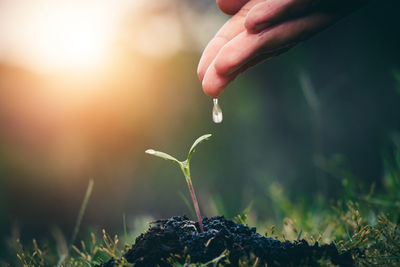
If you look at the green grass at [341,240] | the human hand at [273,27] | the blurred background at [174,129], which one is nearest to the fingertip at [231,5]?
the human hand at [273,27]

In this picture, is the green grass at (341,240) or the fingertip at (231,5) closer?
the green grass at (341,240)

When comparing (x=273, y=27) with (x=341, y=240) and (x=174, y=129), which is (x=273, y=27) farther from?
(x=174, y=129)

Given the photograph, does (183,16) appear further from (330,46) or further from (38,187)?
(38,187)

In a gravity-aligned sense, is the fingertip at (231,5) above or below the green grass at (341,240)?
above

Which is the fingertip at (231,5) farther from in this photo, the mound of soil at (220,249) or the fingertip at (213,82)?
the mound of soil at (220,249)

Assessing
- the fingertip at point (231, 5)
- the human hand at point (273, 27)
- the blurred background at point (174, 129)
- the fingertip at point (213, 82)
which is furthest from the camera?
the blurred background at point (174, 129)

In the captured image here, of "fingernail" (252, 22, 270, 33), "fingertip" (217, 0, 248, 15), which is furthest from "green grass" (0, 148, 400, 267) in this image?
"fingertip" (217, 0, 248, 15)

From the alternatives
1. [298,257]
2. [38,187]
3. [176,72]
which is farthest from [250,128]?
[298,257]

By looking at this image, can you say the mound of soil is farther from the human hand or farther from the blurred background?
the blurred background
